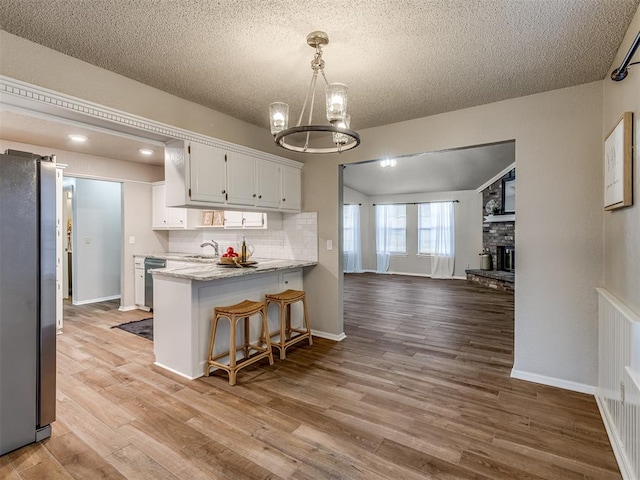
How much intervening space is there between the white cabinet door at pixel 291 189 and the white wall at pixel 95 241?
11.6ft

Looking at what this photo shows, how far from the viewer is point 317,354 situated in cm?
340

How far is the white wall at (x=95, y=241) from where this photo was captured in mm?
5527

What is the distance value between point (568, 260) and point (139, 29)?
11.6 ft

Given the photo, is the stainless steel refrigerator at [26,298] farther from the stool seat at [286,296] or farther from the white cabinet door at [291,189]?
the white cabinet door at [291,189]

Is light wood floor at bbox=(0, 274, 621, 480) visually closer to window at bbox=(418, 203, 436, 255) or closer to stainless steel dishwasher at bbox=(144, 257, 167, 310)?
stainless steel dishwasher at bbox=(144, 257, 167, 310)

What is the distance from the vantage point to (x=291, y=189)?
399cm

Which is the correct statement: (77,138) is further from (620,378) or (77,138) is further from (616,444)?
(616,444)

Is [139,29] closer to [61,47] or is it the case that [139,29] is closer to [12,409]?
[61,47]

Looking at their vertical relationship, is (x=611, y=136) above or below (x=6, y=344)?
above

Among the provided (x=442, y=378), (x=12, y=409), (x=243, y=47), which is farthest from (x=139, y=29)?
(x=442, y=378)

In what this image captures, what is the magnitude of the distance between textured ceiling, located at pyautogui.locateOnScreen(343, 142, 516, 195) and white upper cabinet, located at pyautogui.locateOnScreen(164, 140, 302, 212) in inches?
94.2

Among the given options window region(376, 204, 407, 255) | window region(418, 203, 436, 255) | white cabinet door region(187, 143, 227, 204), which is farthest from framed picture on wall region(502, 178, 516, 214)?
white cabinet door region(187, 143, 227, 204)

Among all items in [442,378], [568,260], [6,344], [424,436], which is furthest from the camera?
[442,378]

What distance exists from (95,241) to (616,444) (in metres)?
7.10
